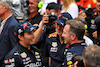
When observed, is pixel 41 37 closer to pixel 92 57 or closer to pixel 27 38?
pixel 27 38

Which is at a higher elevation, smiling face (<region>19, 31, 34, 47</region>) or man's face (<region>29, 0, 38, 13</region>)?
man's face (<region>29, 0, 38, 13</region>)

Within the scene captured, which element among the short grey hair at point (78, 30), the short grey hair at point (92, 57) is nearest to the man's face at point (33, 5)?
the short grey hair at point (78, 30)

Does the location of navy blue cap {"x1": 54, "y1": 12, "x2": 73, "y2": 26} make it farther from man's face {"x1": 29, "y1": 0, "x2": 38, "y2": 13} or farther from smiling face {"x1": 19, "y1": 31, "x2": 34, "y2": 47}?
man's face {"x1": 29, "y1": 0, "x2": 38, "y2": 13}

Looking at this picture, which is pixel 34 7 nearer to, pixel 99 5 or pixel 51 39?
pixel 51 39

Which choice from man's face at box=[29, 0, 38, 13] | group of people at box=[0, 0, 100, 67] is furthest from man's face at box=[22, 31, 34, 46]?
man's face at box=[29, 0, 38, 13]

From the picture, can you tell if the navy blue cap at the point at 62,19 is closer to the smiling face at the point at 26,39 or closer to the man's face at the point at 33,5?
the smiling face at the point at 26,39

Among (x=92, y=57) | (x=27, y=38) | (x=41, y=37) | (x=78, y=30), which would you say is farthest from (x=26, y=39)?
(x=92, y=57)

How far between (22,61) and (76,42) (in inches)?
34.3

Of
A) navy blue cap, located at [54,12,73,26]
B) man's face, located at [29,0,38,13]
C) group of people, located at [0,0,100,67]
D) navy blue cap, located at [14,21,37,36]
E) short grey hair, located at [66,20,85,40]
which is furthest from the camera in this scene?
man's face, located at [29,0,38,13]

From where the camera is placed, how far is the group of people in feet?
8.89

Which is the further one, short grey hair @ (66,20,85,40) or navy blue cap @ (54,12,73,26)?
navy blue cap @ (54,12,73,26)

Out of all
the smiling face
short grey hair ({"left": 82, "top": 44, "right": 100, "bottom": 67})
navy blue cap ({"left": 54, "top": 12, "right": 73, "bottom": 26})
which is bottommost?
short grey hair ({"left": 82, "top": 44, "right": 100, "bottom": 67})

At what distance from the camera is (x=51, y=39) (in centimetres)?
353

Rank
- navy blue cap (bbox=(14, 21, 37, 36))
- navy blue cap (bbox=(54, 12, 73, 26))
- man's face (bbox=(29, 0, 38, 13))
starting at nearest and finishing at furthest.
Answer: navy blue cap (bbox=(14, 21, 37, 36)), navy blue cap (bbox=(54, 12, 73, 26)), man's face (bbox=(29, 0, 38, 13))
